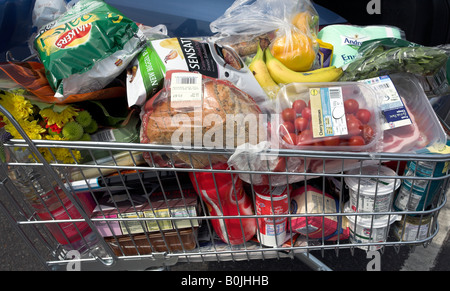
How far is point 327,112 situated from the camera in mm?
1236

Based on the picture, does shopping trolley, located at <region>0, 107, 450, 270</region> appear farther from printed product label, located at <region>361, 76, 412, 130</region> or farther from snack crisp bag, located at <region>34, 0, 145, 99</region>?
snack crisp bag, located at <region>34, 0, 145, 99</region>

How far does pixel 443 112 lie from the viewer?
1664 millimetres

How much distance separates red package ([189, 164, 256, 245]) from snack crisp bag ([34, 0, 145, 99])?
0.50m

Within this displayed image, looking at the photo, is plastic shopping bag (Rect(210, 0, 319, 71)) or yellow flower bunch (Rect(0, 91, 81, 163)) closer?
yellow flower bunch (Rect(0, 91, 81, 163))

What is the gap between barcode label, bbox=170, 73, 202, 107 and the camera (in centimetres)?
122

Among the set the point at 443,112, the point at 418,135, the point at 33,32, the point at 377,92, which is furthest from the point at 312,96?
the point at 33,32

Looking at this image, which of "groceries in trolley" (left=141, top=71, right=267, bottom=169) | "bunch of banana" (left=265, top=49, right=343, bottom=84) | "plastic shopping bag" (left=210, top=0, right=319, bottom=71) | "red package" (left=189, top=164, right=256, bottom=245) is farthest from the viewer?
"plastic shopping bag" (left=210, top=0, right=319, bottom=71)

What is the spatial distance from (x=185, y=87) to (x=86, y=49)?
374mm

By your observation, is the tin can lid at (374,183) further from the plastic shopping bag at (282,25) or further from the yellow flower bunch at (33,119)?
the yellow flower bunch at (33,119)

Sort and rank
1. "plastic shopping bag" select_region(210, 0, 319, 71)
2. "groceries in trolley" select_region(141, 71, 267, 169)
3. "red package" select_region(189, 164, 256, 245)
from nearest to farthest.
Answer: "groceries in trolley" select_region(141, 71, 267, 169), "red package" select_region(189, 164, 256, 245), "plastic shopping bag" select_region(210, 0, 319, 71)

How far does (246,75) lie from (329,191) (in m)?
0.60

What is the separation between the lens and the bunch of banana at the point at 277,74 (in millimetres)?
1583

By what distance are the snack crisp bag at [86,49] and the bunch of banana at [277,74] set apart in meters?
0.57

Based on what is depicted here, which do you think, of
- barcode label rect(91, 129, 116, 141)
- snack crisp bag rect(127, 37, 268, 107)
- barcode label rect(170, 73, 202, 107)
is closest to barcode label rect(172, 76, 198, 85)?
barcode label rect(170, 73, 202, 107)
